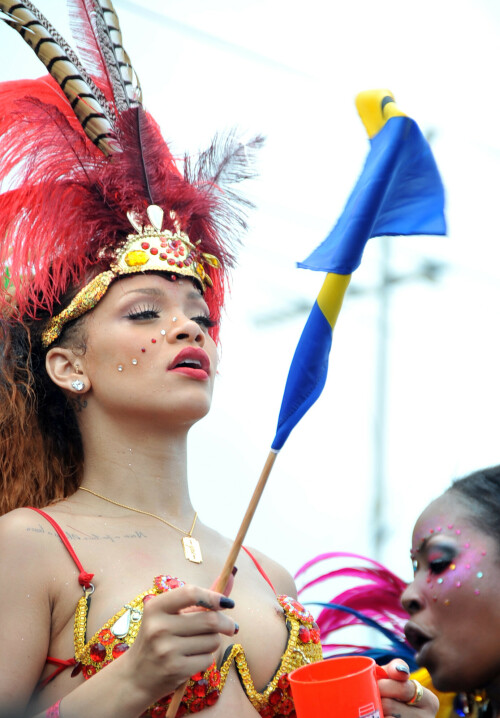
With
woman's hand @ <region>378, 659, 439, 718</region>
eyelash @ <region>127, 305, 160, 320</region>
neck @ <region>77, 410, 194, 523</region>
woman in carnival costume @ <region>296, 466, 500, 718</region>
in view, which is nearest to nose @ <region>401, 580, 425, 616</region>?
woman in carnival costume @ <region>296, 466, 500, 718</region>

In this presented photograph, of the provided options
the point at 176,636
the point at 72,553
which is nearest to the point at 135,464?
the point at 72,553

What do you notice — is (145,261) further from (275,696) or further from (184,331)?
(275,696)

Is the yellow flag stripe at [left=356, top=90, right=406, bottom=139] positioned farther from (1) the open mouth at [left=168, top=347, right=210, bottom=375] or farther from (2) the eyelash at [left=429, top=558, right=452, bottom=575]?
(2) the eyelash at [left=429, top=558, right=452, bottom=575]

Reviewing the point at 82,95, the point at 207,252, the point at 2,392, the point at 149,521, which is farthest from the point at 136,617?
the point at 82,95

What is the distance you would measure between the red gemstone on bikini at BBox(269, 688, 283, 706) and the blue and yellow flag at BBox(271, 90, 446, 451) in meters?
0.71

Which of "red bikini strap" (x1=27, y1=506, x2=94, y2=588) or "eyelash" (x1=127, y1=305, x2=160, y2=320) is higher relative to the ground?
"eyelash" (x1=127, y1=305, x2=160, y2=320)

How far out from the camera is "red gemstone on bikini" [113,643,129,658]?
2.17 metres

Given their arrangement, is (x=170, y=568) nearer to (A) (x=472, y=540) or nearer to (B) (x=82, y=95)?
(A) (x=472, y=540)

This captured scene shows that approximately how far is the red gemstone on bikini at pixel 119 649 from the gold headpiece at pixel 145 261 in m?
0.89

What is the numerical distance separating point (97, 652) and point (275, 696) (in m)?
0.46

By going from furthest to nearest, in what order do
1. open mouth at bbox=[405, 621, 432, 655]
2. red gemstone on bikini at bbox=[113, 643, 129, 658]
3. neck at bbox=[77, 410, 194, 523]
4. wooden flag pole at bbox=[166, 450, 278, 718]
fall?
neck at bbox=[77, 410, 194, 523]
red gemstone on bikini at bbox=[113, 643, 129, 658]
open mouth at bbox=[405, 621, 432, 655]
wooden flag pole at bbox=[166, 450, 278, 718]

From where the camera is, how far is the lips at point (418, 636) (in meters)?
2.04

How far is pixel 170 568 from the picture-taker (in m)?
2.41

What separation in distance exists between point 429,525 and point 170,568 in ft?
2.12
